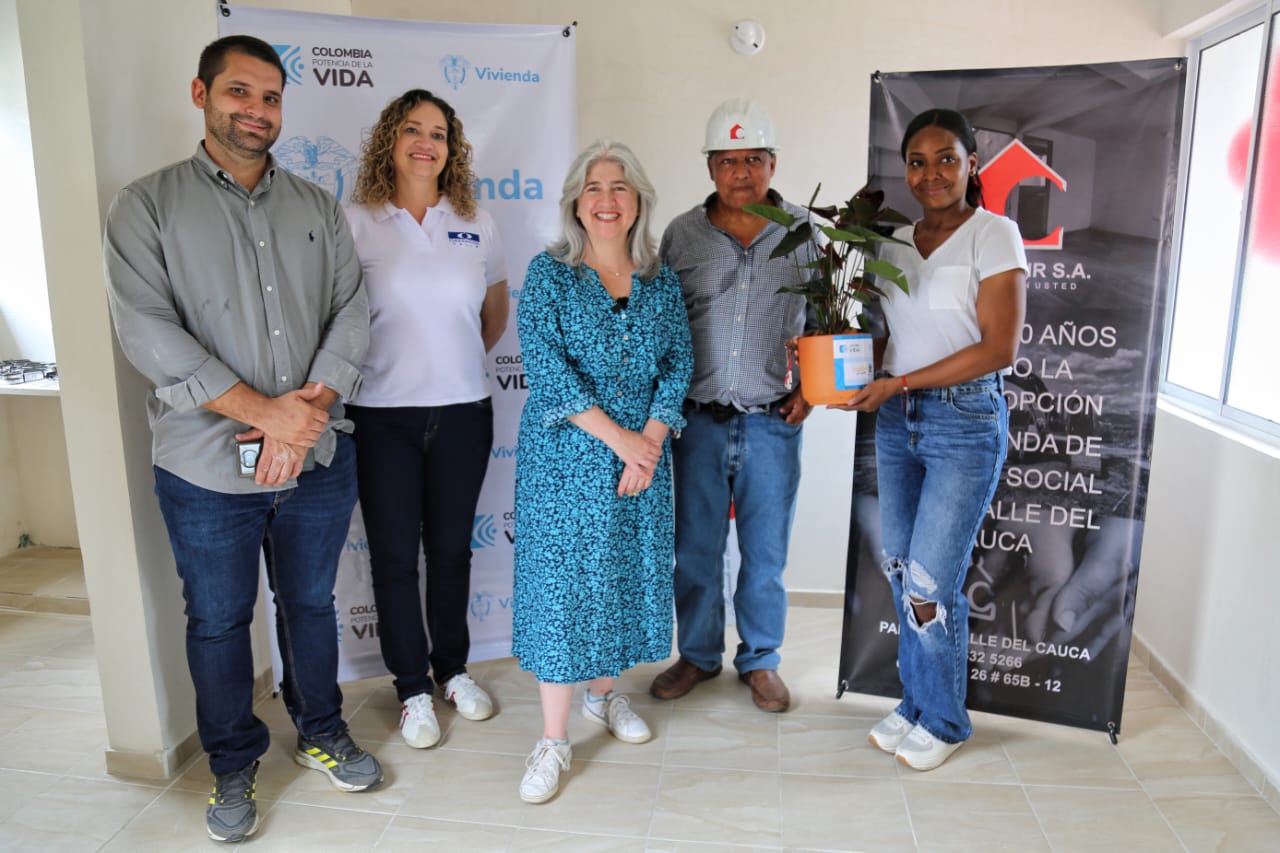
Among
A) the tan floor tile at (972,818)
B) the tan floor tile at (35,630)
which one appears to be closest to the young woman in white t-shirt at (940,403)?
the tan floor tile at (972,818)

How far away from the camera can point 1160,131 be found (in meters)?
2.44

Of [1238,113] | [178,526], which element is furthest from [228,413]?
[1238,113]

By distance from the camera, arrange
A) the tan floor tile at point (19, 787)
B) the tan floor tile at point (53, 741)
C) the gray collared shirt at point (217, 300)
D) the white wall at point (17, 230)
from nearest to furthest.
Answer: the gray collared shirt at point (217, 300), the tan floor tile at point (19, 787), the tan floor tile at point (53, 741), the white wall at point (17, 230)

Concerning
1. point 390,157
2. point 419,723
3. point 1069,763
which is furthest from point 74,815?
point 1069,763

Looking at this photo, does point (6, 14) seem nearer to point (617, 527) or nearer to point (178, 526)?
point (178, 526)

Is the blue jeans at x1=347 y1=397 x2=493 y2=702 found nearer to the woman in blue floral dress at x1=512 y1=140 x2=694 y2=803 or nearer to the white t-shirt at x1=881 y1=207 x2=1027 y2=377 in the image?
the woman in blue floral dress at x1=512 y1=140 x2=694 y2=803

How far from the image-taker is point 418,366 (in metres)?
2.51

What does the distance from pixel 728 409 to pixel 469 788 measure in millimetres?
1302

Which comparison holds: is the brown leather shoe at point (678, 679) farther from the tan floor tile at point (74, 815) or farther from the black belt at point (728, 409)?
the tan floor tile at point (74, 815)

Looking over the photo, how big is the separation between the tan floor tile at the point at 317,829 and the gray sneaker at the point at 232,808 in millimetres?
48

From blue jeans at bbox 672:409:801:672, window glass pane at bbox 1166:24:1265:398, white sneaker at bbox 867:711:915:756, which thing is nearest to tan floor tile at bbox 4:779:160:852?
blue jeans at bbox 672:409:801:672

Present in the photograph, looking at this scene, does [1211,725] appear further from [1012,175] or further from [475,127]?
[475,127]

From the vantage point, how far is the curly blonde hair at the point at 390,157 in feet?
8.23

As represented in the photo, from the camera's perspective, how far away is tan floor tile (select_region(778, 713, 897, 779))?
254 centimetres
